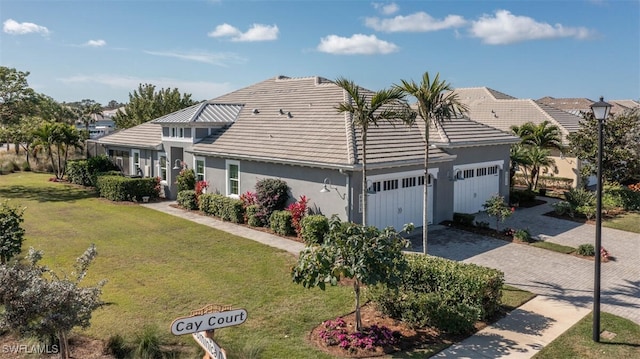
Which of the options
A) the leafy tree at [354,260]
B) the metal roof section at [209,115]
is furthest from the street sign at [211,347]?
the metal roof section at [209,115]

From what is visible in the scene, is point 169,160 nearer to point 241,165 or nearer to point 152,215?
point 152,215

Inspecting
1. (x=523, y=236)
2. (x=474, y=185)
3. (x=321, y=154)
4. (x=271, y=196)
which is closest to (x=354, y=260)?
(x=321, y=154)

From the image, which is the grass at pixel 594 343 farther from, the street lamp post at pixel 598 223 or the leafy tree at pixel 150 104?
the leafy tree at pixel 150 104

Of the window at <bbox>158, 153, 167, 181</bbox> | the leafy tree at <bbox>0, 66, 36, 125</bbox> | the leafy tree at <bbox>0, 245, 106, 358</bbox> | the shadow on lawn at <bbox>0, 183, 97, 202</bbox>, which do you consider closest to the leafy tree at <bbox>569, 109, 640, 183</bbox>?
the window at <bbox>158, 153, 167, 181</bbox>

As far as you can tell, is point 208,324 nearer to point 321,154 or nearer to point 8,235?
point 8,235

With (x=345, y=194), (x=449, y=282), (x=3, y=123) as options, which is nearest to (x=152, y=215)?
(x=345, y=194)
